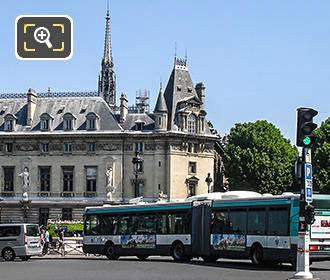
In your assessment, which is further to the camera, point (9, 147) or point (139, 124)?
point (9, 147)

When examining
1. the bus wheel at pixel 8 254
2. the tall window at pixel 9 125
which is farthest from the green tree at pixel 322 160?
the bus wheel at pixel 8 254

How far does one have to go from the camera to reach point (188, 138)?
84938 millimetres

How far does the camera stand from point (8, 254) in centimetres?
3903

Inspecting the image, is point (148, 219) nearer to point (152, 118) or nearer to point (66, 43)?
point (66, 43)

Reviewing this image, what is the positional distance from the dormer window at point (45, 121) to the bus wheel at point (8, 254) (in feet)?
158

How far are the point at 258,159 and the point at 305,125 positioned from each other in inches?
2565

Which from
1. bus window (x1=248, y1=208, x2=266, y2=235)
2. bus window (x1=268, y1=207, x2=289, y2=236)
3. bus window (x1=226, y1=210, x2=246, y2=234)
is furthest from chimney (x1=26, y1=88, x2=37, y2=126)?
bus window (x1=268, y1=207, x2=289, y2=236)

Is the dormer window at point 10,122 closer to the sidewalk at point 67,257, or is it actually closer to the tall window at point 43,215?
the tall window at point 43,215

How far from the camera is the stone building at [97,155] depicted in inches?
3329

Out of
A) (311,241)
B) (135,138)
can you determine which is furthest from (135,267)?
(135,138)

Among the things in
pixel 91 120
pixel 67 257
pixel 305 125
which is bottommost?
pixel 67 257

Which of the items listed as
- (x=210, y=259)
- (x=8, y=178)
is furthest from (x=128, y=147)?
(x=210, y=259)

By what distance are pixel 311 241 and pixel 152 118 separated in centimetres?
5824

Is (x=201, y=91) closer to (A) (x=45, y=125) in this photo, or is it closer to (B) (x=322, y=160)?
(B) (x=322, y=160)
